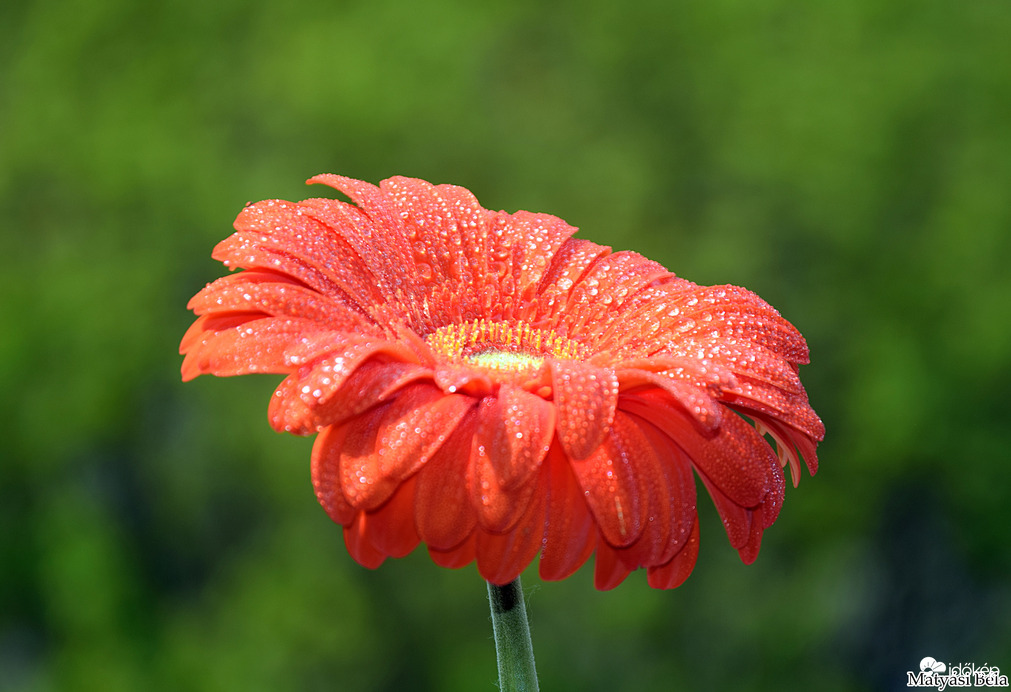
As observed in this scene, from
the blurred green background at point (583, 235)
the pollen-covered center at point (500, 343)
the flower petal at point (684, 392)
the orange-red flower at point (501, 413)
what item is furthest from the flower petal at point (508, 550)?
the blurred green background at point (583, 235)

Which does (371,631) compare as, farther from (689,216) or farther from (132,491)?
(689,216)

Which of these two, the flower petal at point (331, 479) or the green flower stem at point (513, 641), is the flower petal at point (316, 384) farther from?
the green flower stem at point (513, 641)

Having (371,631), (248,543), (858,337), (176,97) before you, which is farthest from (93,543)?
(858,337)

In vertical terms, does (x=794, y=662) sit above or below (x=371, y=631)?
below

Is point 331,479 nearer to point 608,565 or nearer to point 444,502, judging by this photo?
point 444,502

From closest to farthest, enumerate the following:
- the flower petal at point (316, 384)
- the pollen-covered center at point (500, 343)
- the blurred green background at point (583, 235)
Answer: the flower petal at point (316, 384) → the pollen-covered center at point (500, 343) → the blurred green background at point (583, 235)
